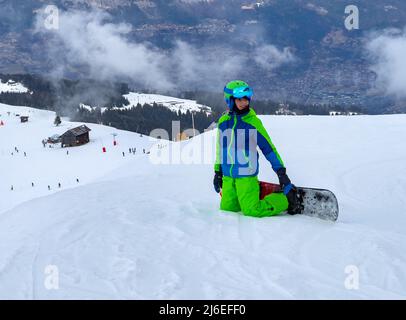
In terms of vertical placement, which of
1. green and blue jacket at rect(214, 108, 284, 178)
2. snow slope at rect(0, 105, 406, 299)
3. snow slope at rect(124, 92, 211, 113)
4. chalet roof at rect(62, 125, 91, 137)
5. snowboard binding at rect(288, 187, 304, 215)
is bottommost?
snow slope at rect(0, 105, 406, 299)

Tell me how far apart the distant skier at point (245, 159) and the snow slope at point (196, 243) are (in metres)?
0.26

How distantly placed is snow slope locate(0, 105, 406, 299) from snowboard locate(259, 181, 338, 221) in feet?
0.64

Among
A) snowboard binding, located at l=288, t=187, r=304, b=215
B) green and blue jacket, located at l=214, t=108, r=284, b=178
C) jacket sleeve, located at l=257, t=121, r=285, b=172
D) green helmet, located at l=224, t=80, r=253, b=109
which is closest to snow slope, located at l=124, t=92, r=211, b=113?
green and blue jacket, located at l=214, t=108, r=284, b=178

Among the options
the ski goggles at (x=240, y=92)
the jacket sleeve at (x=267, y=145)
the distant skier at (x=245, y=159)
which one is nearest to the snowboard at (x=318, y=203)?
the distant skier at (x=245, y=159)

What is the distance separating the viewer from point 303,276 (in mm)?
4762

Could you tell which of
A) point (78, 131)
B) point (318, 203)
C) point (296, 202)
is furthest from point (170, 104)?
point (318, 203)

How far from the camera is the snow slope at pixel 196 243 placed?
4484mm

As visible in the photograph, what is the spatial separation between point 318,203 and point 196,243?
211cm

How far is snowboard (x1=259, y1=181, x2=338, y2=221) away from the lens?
6770mm

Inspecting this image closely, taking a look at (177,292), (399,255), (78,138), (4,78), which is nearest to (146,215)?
(177,292)

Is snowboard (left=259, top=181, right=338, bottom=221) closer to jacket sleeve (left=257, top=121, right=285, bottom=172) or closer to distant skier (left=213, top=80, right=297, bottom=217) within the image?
distant skier (left=213, top=80, right=297, bottom=217)

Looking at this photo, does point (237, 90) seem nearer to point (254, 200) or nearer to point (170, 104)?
point (254, 200)

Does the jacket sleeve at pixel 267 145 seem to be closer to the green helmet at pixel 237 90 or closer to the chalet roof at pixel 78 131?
the green helmet at pixel 237 90
